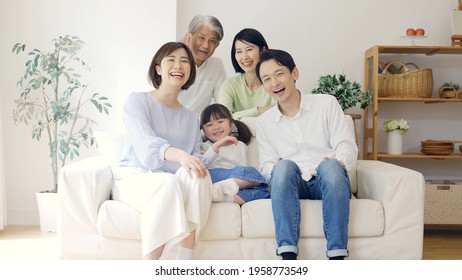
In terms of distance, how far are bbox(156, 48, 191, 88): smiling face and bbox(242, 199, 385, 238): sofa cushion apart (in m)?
0.61

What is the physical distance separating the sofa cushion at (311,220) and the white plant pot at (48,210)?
1697 mm

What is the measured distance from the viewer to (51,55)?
3.88 metres

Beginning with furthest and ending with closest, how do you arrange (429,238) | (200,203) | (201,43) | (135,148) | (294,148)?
(429,238)
(201,43)
(294,148)
(135,148)
(200,203)

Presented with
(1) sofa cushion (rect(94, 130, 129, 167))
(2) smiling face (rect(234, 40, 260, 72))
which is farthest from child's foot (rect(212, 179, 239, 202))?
(2) smiling face (rect(234, 40, 260, 72))

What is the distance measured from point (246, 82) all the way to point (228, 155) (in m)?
0.63

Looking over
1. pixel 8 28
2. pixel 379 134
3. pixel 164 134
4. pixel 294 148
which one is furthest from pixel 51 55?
pixel 379 134

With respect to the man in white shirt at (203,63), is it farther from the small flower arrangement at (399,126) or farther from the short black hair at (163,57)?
the small flower arrangement at (399,126)

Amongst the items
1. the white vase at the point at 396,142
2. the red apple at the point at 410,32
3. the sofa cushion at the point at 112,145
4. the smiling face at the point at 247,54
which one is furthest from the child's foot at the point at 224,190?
the red apple at the point at 410,32

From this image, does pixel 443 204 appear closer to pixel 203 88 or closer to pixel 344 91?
pixel 344 91

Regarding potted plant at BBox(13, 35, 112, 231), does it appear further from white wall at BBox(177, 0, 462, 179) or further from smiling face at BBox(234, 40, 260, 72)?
white wall at BBox(177, 0, 462, 179)

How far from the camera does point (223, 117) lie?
2891mm
